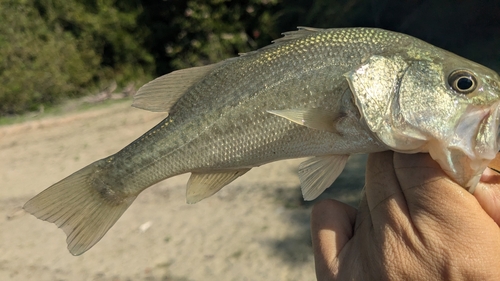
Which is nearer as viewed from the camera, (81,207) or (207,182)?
(207,182)

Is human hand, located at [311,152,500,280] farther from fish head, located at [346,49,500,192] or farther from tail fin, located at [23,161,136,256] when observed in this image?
tail fin, located at [23,161,136,256]

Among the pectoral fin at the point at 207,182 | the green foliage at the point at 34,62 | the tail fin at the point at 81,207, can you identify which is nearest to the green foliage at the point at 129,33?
the green foliage at the point at 34,62

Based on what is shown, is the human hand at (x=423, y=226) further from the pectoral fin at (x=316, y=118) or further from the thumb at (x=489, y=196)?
the pectoral fin at (x=316, y=118)

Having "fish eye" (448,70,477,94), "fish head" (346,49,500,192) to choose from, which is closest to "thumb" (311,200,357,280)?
"fish head" (346,49,500,192)

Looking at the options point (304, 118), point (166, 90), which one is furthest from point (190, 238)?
point (304, 118)

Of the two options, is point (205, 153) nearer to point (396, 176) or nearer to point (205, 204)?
point (396, 176)

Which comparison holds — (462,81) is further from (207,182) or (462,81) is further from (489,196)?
(207,182)
